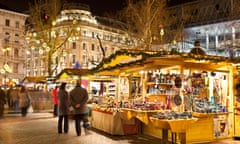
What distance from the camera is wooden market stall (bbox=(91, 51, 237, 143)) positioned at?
29.0 feet

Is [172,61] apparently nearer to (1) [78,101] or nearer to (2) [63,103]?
(1) [78,101]

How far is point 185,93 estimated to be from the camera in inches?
353

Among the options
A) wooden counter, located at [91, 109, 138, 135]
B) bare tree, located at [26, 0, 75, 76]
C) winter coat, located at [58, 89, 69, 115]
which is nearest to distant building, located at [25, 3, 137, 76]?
bare tree, located at [26, 0, 75, 76]

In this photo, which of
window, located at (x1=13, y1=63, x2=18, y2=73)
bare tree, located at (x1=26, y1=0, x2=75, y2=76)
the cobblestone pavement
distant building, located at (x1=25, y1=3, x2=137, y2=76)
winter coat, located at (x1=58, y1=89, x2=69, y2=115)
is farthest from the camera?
distant building, located at (x1=25, y1=3, x2=137, y2=76)

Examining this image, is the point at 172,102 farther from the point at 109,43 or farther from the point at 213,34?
the point at 109,43

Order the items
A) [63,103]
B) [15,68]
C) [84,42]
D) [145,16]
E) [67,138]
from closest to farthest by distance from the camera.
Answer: [67,138] → [63,103] → [145,16] → [15,68] → [84,42]

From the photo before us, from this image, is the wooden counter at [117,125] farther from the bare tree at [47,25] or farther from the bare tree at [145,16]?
the bare tree at [47,25]

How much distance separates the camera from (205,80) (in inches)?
383

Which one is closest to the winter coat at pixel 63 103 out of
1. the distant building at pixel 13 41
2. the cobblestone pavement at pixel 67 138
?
the cobblestone pavement at pixel 67 138

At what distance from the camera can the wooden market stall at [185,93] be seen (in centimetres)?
884

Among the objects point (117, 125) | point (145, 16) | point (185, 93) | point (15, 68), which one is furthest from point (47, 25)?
point (15, 68)

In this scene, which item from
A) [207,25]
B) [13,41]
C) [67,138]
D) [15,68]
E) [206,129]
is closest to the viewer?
[206,129]

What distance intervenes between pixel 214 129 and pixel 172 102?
1.56 metres

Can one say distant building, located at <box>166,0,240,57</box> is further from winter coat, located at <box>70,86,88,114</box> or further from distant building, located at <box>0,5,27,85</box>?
distant building, located at <box>0,5,27,85</box>
